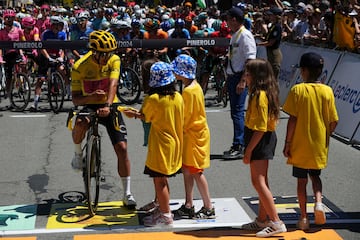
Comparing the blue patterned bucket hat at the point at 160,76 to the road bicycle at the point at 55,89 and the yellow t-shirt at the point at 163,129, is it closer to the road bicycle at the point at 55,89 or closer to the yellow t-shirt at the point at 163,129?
the yellow t-shirt at the point at 163,129

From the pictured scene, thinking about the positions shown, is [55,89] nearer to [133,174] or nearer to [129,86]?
[129,86]

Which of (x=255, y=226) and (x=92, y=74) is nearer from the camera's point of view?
(x=255, y=226)

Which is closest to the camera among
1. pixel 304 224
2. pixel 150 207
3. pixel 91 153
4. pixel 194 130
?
pixel 304 224

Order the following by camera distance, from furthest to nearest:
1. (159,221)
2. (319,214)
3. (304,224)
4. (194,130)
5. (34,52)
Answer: (34,52) < (194,130) < (159,221) < (304,224) < (319,214)

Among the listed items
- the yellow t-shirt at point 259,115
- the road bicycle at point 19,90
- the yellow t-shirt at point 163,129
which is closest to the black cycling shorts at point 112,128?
the yellow t-shirt at point 163,129

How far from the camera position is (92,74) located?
22.4 ft

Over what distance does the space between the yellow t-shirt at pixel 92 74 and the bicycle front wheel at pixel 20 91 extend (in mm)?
7160

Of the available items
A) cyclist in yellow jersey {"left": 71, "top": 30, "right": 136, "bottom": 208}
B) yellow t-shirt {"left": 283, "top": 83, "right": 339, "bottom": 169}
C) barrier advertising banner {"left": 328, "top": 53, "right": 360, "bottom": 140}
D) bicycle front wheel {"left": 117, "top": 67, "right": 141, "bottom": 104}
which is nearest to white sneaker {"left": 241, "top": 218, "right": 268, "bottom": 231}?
yellow t-shirt {"left": 283, "top": 83, "right": 339, "bottom": 169}

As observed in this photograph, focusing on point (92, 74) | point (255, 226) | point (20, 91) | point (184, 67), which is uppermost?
point (184, 67)

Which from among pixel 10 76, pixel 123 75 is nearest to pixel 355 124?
pixel 123 75

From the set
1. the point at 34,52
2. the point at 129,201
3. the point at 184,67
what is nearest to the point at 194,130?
the point at 184,67

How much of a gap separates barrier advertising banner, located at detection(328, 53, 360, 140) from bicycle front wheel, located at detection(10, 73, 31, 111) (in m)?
6.31

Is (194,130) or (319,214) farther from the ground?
(194,130)

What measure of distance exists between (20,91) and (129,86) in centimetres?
254
